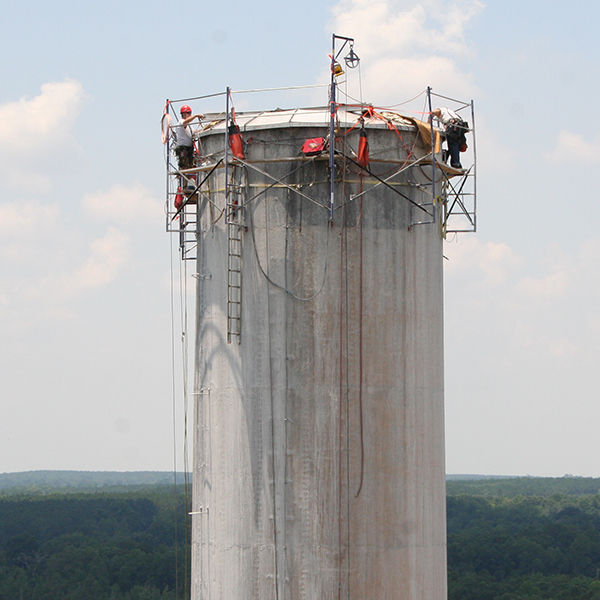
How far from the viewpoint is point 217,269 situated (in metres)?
17.8

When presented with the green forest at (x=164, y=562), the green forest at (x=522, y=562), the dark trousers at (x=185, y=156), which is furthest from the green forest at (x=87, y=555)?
the dark trousers at (x=185, y=156)

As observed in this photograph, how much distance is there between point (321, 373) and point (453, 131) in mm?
4994

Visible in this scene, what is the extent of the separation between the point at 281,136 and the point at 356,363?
3.80 metres

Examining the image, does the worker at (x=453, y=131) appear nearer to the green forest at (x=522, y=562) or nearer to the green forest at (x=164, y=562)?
the green forest at (x=164, y=562)

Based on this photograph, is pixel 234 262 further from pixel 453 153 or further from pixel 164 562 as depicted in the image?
pixel 164 562

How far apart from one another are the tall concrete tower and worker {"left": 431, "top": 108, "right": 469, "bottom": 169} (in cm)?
104

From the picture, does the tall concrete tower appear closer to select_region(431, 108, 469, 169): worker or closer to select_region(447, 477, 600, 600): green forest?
select_region(431, 108, 469, 169): worker

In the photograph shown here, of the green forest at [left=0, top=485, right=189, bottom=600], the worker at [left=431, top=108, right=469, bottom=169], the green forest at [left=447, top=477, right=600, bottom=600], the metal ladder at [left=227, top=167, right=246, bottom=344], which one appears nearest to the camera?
the metal ladder at [left=227, top=167, right=246, bottom=344]

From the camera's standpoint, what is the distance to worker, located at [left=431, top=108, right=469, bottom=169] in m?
18.7

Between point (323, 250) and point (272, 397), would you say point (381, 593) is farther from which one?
point (323, 250)

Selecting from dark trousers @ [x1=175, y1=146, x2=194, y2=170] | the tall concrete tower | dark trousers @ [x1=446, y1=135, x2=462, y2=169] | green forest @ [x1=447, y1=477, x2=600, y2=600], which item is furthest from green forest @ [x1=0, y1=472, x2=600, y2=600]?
dark trousers @ [x1=446, y1=135, x2=462, y2=169]

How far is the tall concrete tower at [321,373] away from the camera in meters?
16.8

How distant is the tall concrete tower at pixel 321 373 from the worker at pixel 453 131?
3.40 ft

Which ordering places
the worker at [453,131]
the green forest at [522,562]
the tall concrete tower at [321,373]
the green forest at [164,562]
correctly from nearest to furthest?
the tall concrete tower at [321,373] → the worker at [453,131] → the green forest at [522,562] → the green forest at [164,562]
